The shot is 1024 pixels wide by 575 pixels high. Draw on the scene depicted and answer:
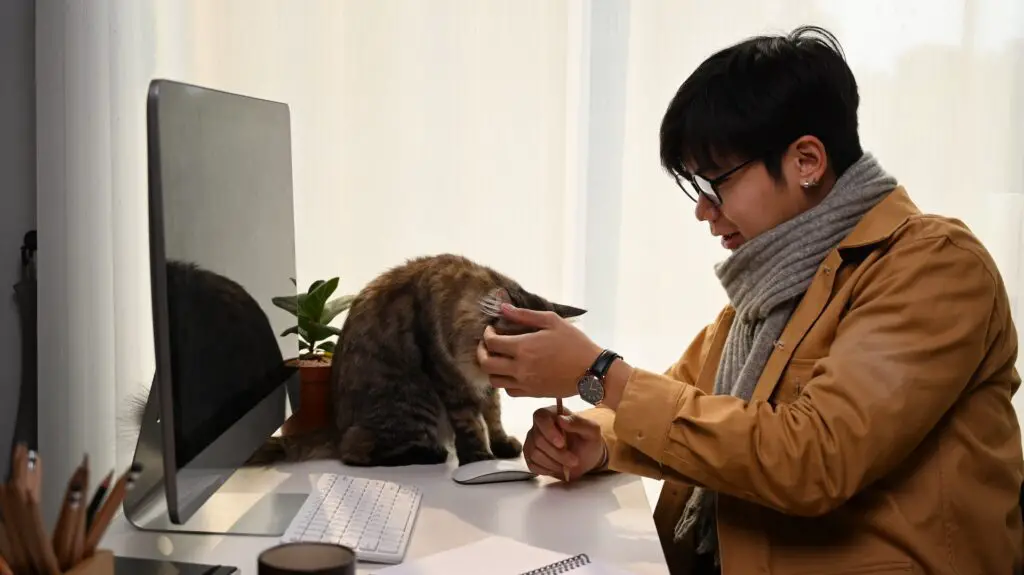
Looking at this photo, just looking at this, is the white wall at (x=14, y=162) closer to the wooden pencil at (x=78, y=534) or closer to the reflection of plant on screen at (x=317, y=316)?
the reflection of plant on screen at (x=317, y=316)

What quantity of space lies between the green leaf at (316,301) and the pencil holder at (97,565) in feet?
3.09

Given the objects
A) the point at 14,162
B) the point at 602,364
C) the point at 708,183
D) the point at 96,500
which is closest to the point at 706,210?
the point at 708,183

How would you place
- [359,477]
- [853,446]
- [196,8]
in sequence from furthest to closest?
[196,8], [359,477], [853,446]

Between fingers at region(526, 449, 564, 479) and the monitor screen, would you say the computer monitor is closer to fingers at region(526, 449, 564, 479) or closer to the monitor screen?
the monitor screen

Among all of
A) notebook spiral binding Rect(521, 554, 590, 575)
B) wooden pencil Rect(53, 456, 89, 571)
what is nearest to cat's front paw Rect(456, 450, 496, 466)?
notebook spiral binding Rect(521, 554, 590, 575)

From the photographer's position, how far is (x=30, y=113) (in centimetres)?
187

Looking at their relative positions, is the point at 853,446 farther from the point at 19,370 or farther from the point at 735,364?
the point at 19,370

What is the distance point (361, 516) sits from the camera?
3.82ft

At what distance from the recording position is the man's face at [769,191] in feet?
3.95

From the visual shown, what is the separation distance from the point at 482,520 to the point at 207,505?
1.27 feet

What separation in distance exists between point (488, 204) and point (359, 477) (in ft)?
2.59

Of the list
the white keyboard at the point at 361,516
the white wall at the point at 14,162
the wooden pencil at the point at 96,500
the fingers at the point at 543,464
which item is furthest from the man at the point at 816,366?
the white wall at the point at 14,162

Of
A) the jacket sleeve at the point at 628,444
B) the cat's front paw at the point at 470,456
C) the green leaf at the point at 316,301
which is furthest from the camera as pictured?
the green leaf at the point at 316,301

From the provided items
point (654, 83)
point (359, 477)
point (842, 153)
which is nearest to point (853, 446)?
point (842, 153)
